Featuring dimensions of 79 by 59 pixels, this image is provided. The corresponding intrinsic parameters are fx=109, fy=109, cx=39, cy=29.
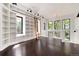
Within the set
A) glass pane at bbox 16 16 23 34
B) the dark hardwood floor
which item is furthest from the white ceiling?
the dark hardwood floor

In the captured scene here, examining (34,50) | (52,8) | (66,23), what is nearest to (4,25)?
(34,50)

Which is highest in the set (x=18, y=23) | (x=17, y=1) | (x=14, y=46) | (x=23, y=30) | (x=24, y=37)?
(x=17, y=1)

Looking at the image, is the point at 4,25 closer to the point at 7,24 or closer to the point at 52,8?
the point at 7,24

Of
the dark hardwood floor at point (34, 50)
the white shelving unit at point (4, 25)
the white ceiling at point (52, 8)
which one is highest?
the white ceiling at point (52, 8)

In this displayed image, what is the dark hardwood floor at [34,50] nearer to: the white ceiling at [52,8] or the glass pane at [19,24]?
the glass pane at [19,24]

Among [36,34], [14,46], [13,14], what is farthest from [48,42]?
[13,14]

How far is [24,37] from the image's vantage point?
8.77ft

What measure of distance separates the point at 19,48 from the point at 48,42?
117 cm

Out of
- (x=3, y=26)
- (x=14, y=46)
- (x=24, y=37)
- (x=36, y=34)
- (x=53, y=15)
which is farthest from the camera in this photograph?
(x=53, y=15)

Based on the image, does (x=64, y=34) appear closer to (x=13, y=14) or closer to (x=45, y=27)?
(x=45, y=27)

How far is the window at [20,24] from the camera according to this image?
8.06 ft

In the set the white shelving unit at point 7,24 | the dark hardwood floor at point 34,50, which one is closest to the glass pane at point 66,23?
the dark hardwood floor at point 34,50

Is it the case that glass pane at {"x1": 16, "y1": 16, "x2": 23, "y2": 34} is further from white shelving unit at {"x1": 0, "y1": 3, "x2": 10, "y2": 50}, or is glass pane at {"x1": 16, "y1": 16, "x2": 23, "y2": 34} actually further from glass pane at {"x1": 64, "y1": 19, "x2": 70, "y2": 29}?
glass pane at {"x1": 64, "y1": 19, "x2": 70, "y2": 29}

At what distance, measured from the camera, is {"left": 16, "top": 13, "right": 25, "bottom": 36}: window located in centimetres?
246
